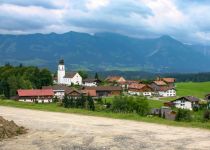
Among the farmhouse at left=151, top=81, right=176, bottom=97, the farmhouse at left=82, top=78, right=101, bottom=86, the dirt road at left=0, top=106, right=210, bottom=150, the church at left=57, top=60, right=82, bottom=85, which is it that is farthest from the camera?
the church at left=57, top=60, right=82, bottom=85

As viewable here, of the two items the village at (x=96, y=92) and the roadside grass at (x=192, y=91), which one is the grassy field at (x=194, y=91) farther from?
the village at (x=96, y=92)

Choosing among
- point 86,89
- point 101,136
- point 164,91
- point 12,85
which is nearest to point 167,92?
point 164,91

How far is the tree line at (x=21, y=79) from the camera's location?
89188mm

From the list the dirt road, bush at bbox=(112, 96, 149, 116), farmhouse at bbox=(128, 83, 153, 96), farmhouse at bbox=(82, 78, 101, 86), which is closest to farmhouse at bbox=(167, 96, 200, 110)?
bush at bbox=(112, 96, 149, 116)

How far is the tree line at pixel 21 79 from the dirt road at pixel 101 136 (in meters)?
63.3

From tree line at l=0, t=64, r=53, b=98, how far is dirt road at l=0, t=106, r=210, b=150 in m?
63.3

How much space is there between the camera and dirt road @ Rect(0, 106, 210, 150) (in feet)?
60.7

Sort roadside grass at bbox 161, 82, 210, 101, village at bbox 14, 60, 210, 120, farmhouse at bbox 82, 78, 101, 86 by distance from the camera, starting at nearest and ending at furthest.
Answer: village at bbox 14, 60, 210, 120, roadside grass at bbox 161, 82, 210, 101, farmhouse at bbox 82, 78, 101, 86

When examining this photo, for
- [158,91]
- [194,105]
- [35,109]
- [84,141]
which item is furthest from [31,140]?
[158,91]

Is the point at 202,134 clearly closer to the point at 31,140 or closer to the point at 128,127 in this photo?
the point at 128,127

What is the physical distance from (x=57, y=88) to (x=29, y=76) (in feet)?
31.5

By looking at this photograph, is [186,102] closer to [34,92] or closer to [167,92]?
[34,92]

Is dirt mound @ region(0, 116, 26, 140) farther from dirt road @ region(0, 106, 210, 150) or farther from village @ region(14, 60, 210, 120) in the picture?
village @ region(14, 60, 210, 120)

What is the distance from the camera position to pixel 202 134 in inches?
838
